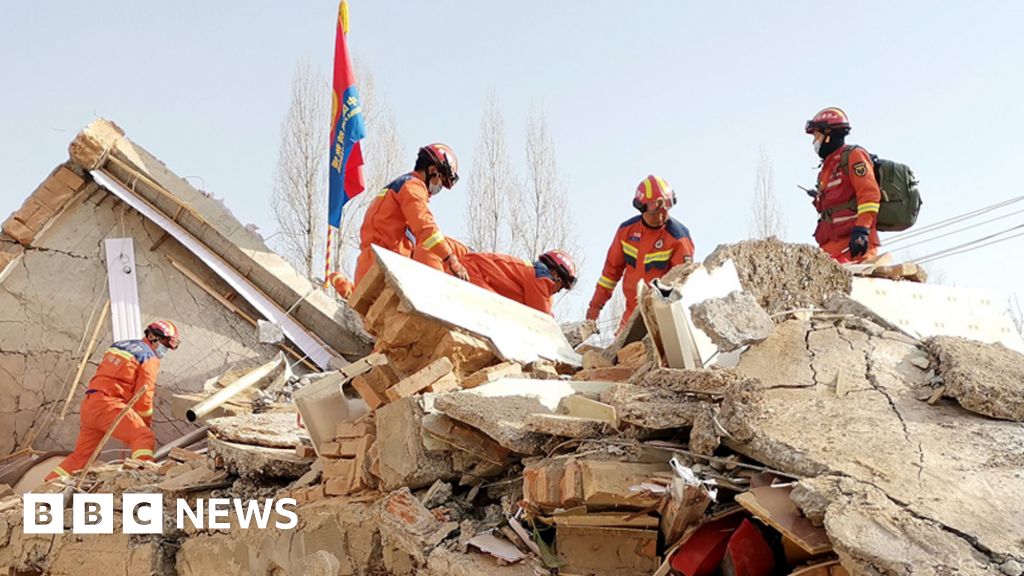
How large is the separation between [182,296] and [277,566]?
5.34 meters

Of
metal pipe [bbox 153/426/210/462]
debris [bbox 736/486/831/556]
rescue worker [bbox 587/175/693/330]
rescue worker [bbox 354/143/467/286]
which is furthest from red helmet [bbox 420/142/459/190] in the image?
debris [bbox 736/486/831/556]

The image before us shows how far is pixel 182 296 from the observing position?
360 inches

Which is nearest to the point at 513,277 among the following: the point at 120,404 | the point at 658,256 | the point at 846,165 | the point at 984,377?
the point at 658,256

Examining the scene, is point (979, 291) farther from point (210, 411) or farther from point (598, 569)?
point (210, 411)

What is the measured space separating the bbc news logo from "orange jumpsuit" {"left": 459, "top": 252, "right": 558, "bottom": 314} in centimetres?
278

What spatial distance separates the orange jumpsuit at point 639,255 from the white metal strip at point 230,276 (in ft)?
9.91

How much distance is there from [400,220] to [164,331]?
2803 mm

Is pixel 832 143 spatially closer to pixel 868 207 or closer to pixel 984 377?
pixel 868 207

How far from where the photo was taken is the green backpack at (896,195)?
6.98m

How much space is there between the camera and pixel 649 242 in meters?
7.10

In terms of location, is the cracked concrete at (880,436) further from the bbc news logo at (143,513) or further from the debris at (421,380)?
the bbc news logo at (143,513)

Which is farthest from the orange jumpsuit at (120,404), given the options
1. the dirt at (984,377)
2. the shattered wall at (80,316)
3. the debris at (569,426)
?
the dirt at (984,377)

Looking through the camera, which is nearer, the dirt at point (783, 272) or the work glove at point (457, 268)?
the dirt at point (783, 272)

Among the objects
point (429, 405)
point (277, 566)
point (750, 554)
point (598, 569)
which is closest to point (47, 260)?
point (277, 566)
